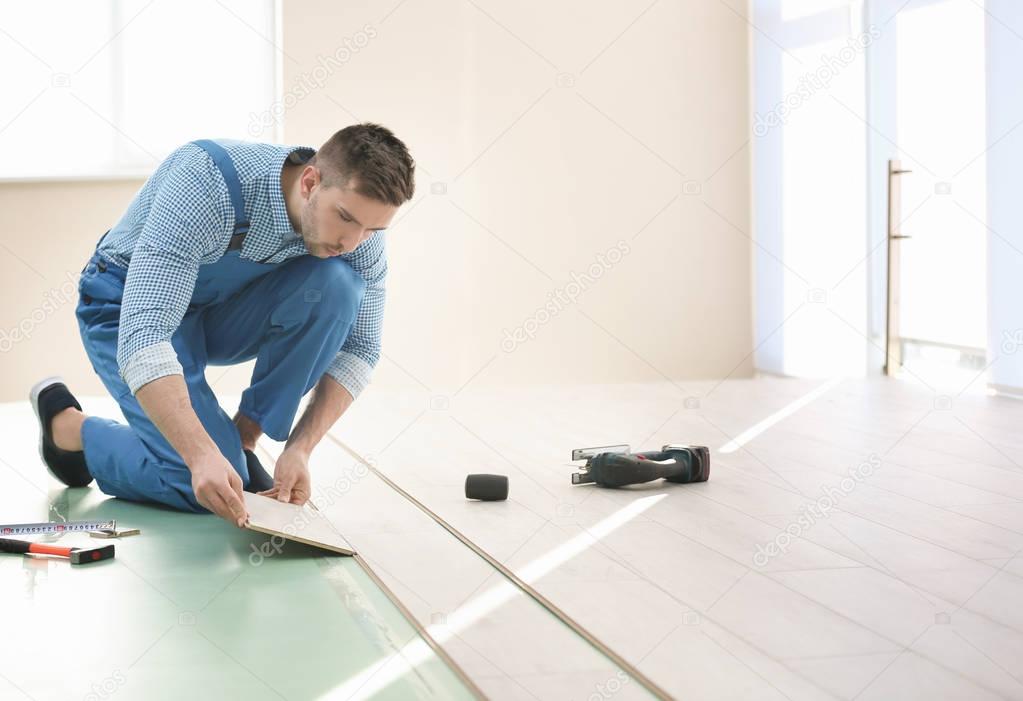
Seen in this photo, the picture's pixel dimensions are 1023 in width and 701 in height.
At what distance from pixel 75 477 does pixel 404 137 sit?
2.70 m

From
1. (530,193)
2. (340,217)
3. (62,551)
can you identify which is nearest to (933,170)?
(530,193)

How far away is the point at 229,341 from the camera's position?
2.24 m

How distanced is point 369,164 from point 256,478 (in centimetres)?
77

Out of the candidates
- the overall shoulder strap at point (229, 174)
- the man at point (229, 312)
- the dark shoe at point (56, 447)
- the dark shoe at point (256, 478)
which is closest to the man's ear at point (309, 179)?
the man at point (229, 312)

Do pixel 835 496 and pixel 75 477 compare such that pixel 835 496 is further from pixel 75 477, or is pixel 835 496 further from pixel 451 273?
pixel 451 273

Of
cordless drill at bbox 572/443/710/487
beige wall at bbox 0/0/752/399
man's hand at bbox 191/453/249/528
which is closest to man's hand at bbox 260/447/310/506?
man's hand at bbox 191/453/249/528

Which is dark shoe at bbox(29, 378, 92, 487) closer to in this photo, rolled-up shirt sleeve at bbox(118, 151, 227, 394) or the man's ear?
rolled-up shirt sleeve at bbox(118, 151, 227, 394)

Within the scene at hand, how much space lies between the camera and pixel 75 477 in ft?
7.89

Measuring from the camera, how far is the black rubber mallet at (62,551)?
5.78 feet

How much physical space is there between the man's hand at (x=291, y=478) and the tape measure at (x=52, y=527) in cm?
28

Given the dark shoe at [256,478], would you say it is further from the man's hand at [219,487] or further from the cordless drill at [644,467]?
the cordless drill at [644,467]

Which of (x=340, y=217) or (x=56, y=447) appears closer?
(x=340, y=217)

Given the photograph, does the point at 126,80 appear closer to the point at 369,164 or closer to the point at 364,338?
the point at 364,338

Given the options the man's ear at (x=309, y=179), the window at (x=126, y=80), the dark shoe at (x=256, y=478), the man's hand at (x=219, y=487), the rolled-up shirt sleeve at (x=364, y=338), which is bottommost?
the dark shoe at (x=256, y=478)
